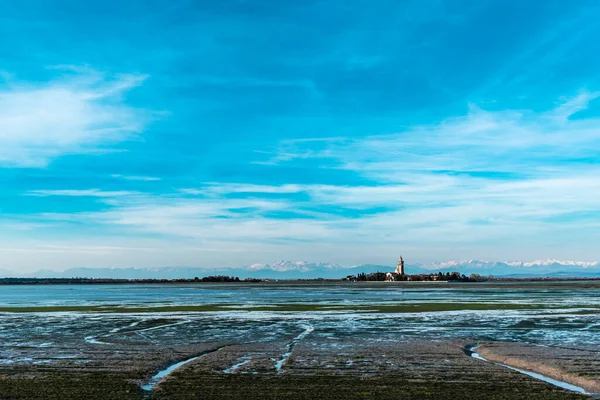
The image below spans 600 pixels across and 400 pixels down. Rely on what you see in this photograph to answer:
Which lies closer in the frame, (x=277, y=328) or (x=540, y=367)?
(x=540, y=367)

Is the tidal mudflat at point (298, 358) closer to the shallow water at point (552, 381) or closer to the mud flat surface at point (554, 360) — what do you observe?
the mud flat surface at point (554, 360)

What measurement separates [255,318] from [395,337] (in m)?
13.4

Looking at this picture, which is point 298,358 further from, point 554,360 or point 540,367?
point 554,360

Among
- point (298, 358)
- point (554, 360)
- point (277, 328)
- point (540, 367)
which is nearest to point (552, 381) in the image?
point (540, 367)

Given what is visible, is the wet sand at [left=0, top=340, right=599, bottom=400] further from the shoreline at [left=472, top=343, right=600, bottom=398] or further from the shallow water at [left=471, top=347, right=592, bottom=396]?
the shoreline at [left=472, top=343, right=600, bottom=398]

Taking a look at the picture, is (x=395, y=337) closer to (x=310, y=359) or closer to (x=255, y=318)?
(x=310, y=359)

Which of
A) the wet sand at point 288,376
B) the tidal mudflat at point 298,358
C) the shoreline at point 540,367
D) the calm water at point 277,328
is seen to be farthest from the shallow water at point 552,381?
the calm water at point 277,328

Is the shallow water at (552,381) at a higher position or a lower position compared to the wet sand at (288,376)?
lower

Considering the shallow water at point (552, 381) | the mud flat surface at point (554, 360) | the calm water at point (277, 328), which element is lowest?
the shallow water at point (552, 381)

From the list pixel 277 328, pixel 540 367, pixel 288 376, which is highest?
pixel 277 328

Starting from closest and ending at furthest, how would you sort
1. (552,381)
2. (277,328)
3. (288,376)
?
1. (552,381)
2. (288,376)
3. (277,328)

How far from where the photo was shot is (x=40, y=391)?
14688 millimetres

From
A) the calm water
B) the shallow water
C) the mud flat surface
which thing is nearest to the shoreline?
the mud flat surface

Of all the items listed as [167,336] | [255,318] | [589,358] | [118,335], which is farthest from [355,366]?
[255,318]
